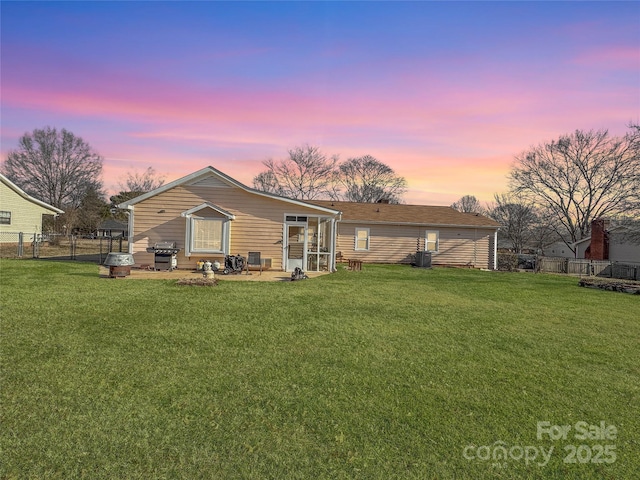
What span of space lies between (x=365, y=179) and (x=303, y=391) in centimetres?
4394

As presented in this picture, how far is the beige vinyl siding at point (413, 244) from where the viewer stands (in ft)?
75.8

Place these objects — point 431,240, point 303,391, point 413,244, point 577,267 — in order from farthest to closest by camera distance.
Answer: point 431,240 < point 413,244 < point 577,267 < point 303,391

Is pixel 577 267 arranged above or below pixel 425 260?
below

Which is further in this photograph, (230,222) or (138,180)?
(138,180)

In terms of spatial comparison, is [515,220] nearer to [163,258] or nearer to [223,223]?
[223,223]

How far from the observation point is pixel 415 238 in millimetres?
23516

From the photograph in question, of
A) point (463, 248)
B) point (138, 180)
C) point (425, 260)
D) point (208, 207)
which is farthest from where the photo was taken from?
point (138, 180)

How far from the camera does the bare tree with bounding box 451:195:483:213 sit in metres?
65.7

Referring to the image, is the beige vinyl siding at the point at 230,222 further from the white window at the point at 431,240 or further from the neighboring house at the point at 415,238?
the white window at the point at 431,240

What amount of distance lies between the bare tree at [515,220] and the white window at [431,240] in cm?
2357

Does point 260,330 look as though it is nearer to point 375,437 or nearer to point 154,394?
point 154,394

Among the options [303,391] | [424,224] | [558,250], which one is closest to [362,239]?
[424,224]

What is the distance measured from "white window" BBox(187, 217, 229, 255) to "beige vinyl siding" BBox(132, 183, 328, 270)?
29cm

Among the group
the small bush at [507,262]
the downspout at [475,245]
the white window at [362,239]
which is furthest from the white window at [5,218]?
the small bush at [507,262]
